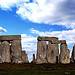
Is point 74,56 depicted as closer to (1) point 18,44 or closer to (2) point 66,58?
(2) point 66,58

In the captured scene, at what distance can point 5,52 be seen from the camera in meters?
23.1

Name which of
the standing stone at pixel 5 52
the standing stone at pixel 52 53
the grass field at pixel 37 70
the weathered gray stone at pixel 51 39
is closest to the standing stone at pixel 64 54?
the standing stone at pixel 52 53

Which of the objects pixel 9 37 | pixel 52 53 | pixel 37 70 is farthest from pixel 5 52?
pixel 37 70

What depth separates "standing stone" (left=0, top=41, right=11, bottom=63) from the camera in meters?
23.1

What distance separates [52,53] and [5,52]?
533 cm

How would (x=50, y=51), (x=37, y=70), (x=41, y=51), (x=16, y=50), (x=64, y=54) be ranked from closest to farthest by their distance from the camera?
1. (x=37, y=70)
2. (x=16, y=50)
3. (x=41, y=51)
4. (x=50, y=51)
5. (x=64, y=54)

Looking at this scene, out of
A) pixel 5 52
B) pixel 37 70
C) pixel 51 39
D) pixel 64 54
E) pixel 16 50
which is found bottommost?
pixel 37 70

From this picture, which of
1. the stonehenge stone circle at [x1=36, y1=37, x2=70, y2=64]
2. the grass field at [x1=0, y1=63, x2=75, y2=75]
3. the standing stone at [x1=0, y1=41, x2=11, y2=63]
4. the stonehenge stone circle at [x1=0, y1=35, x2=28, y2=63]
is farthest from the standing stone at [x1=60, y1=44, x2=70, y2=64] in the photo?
the standing stone at [x1=0, y1=41, x2=11, y2=63]

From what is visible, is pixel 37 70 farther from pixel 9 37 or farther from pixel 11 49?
pixel 9 37

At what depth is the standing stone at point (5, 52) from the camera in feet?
75.8

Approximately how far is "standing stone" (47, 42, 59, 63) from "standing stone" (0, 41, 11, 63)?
457cm

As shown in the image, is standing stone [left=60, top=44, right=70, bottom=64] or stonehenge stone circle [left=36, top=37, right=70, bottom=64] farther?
standing stone [left=60, top=44, right=70, bottom=64]

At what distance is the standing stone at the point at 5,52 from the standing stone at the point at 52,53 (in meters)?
4.57

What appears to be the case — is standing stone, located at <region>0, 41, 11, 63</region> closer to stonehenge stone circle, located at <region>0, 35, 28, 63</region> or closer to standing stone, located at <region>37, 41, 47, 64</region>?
stonehenge stone circle, located at <region>0, 35, 28, 63</region>
